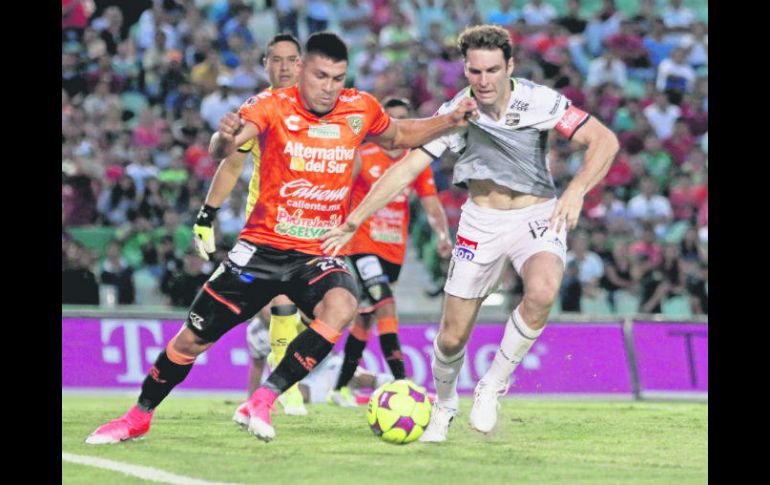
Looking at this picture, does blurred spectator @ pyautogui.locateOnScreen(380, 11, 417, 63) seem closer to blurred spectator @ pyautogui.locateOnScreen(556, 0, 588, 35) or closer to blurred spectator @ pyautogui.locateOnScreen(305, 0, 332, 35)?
blurred spectator @ pyautogui.locateOnScreen(305, 0, 332, 35)

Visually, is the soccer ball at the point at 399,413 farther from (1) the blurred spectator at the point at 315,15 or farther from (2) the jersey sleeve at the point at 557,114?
(1) the blurred spectator at the point at 315,15

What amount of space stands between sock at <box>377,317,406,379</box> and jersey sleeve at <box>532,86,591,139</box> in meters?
3.75

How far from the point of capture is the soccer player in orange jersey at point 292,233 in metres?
8.47

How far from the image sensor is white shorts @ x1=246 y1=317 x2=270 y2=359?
11875mm

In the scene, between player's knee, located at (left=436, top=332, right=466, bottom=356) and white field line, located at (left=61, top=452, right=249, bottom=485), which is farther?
player's knee, located at (left=436, top=332, right=466, bottom=356)

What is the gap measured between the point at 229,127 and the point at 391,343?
4.54m

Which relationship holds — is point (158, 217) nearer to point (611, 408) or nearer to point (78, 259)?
point (78, 259)

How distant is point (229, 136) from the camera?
805cm

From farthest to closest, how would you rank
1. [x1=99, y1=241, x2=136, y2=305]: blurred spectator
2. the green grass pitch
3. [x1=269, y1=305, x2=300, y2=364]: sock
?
1. [x1=99, y1=241, x2=136, y2=305]: blurred spectator
2. [x1=269, y1=305, x2=300, y2=364]: sock
3. the green grass pitch

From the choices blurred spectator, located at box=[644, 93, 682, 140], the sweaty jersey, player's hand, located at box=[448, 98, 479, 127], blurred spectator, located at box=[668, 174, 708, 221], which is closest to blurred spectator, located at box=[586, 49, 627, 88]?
blurred spectator, located at box=[644, 93, 682, 140]
